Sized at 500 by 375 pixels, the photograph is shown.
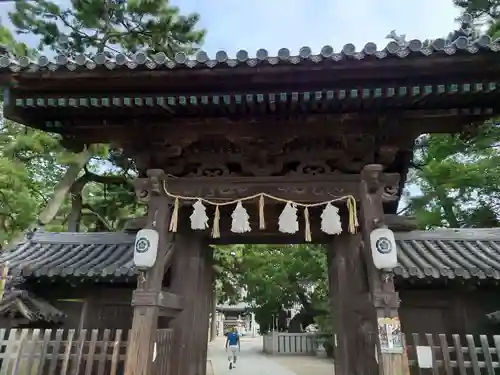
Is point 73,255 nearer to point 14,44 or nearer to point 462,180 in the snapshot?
point 14,44

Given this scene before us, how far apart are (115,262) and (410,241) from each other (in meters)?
5.70

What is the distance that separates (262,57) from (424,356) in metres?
3.90

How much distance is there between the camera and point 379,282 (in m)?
4.49

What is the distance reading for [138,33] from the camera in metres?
15.9

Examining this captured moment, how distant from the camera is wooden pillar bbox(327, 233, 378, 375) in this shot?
5043 mm

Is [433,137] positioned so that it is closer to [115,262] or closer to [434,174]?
[434,174]

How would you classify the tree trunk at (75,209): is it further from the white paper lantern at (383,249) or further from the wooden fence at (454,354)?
the white paper lantern at (383,249)

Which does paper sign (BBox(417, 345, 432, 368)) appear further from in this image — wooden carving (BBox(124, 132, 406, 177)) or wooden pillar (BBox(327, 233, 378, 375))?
wooden carving (BBox(124, 132, 406, 177))

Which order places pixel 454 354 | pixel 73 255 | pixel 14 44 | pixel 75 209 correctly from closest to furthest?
pixel 454 354 → pixel 73 255 → pixel 14 44 → pixel 75 209

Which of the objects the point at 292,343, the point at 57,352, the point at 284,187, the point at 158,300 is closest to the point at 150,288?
the point at 158,300

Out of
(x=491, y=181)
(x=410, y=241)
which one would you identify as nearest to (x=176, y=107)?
(x=410, y=241)

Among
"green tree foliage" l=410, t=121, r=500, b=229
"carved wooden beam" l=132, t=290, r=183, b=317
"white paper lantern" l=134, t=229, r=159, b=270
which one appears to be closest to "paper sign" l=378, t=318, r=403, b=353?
"carved wooden beam" l=132, t=290, r=183, b=317

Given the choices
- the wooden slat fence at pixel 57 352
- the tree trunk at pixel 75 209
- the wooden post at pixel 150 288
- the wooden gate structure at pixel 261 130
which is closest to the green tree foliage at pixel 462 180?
the wooden gate structure at pixel 261 130

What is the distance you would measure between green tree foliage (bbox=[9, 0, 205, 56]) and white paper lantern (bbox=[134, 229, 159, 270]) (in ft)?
38.2
